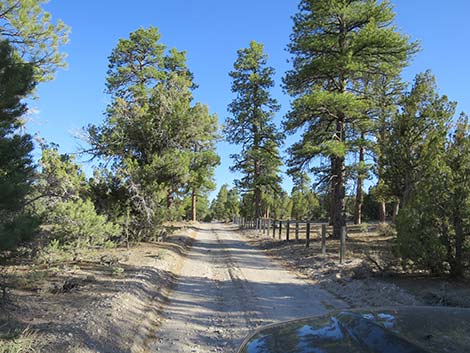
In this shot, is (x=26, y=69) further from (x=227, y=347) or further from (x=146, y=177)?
(x=146, y=177)

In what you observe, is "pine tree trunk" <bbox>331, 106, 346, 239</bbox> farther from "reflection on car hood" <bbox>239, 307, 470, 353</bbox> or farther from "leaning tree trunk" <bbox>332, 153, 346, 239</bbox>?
"reflection on car hood" <bbox>239, 307, 470, 353</bbox>

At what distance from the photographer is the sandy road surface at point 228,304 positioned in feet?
19.0

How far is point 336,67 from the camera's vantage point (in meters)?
17.4

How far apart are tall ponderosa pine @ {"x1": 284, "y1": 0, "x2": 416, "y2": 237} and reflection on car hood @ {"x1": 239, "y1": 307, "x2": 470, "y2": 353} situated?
14235 millimetres

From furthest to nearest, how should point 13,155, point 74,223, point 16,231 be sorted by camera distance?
1. point 74,223
2. point 13,155
3. point 16,231

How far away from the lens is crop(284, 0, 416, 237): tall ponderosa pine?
16.6 metres

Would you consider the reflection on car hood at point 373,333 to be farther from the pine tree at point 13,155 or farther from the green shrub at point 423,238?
the green shrub at point 423,238

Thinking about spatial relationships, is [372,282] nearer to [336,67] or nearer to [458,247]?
[458,247]

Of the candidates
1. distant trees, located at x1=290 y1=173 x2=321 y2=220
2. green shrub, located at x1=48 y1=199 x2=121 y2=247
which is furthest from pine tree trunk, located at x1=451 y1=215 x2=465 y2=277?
distant trees, located at x1=290 y1=173 x2=321 y2=220

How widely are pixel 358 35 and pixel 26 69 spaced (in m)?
Answer: 14.2

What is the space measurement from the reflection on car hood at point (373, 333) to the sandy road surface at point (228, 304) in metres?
2.97

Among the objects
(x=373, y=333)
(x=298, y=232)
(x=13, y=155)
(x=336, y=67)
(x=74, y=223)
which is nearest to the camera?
(x=373, y=333)

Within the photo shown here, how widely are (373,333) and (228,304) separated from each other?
5815mm

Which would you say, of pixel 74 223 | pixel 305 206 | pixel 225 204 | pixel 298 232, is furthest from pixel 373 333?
pixel 225 204
